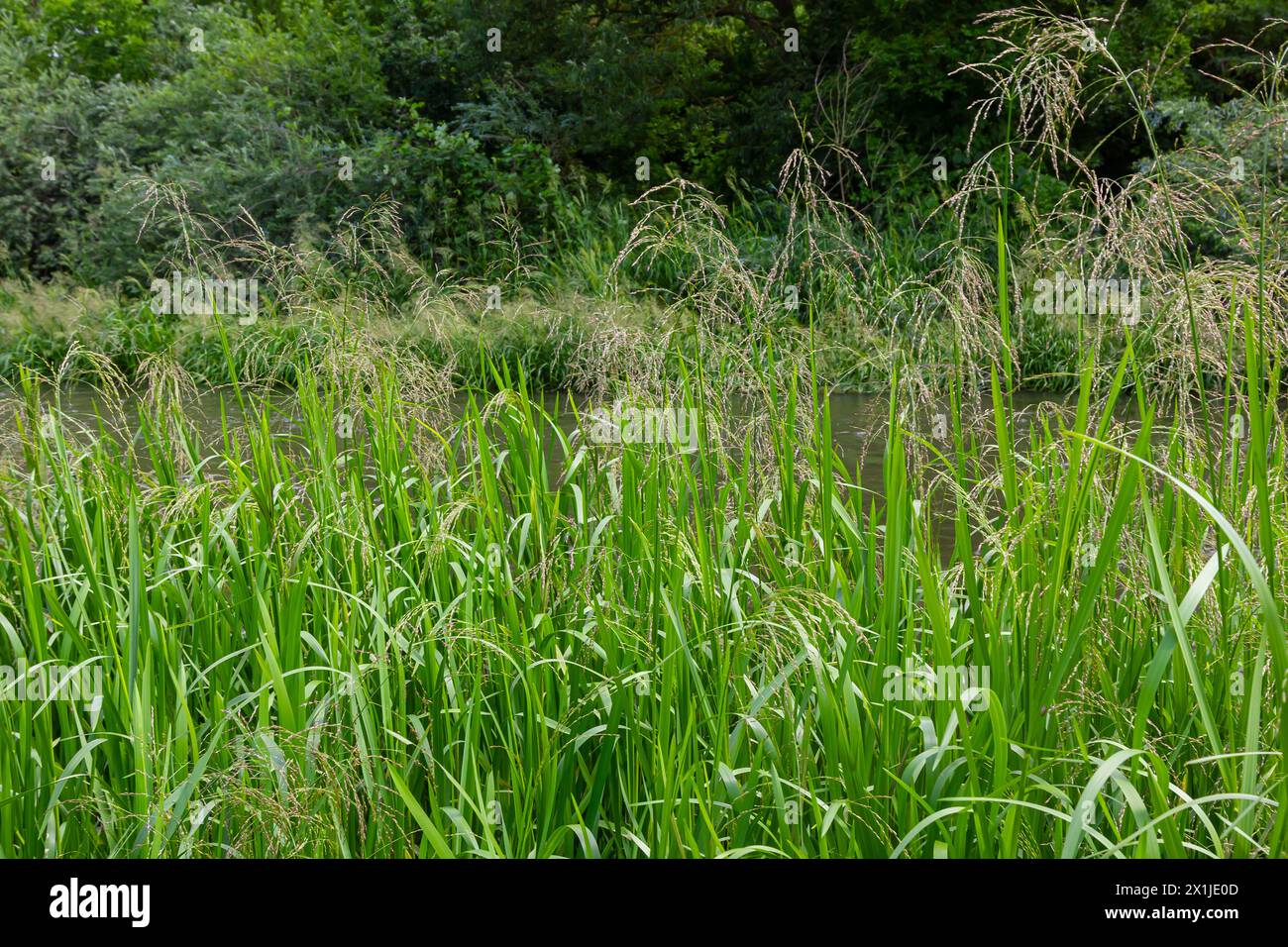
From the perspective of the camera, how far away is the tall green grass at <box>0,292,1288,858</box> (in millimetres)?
1764

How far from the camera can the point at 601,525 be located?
8.50 feet

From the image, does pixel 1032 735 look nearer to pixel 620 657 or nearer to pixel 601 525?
pixel 620 657

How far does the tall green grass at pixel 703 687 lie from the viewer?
5.79ft

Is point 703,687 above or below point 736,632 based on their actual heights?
below

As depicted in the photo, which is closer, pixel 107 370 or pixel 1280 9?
pixel 107 370

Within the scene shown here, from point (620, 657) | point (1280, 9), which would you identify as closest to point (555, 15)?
point (1280, 9)

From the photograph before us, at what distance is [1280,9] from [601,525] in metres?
12.1

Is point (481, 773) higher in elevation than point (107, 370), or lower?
lower

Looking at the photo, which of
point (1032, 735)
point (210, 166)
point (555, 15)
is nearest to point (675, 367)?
point (1032, 735)

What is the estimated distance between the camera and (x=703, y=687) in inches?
84.2
